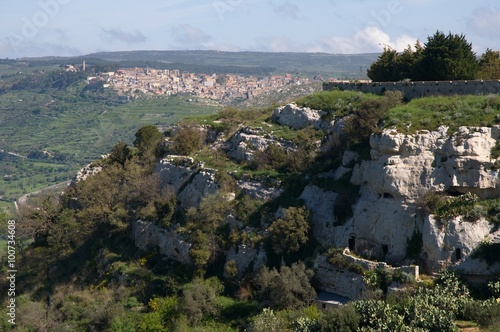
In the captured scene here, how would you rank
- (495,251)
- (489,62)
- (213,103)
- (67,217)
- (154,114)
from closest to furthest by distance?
(495,251) < (489,62) < (67,217) < (154,114) < (213,103)

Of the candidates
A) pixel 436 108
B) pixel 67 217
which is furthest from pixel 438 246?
pixel 67 217

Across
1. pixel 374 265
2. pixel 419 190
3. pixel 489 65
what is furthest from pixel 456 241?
pixel 489 65

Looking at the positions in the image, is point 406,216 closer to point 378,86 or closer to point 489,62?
point 378,86

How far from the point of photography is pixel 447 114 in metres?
31.2

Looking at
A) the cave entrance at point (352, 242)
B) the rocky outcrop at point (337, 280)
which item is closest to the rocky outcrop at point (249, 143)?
the cave entrance at point (352, 242)

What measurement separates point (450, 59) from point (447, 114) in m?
7.12

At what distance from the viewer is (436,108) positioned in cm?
3238

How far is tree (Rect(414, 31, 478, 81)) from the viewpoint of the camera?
37056 mm

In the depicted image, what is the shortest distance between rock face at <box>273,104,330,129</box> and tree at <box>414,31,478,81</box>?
7.34m

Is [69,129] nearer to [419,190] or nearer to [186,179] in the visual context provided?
[186,179]

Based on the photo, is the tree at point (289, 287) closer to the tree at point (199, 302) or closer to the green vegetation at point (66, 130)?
the tree at point (199, 302)

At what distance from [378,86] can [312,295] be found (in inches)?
656

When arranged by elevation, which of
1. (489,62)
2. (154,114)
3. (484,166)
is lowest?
(154,114)

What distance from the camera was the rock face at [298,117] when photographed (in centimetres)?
4075
